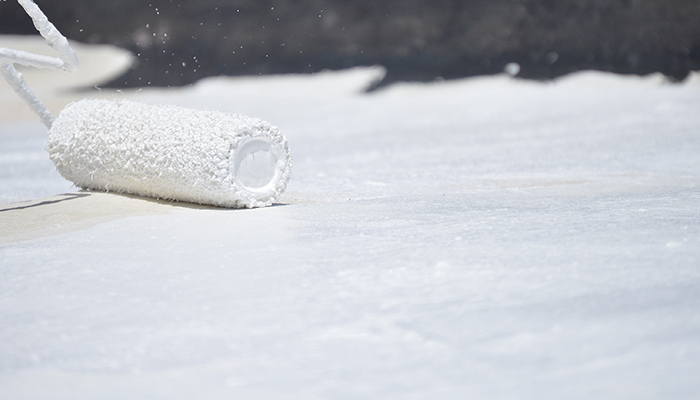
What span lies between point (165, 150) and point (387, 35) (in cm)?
629

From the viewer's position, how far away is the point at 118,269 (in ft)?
5.44

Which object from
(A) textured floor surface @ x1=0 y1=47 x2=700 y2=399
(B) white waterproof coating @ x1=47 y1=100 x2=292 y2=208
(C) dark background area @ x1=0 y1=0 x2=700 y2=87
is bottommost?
(A) textured floor surface @ x1=0 y1=47 x2=700 y2=399

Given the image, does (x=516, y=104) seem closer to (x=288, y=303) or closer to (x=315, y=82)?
(x=315, y=82)

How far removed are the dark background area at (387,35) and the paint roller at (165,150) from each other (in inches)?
211

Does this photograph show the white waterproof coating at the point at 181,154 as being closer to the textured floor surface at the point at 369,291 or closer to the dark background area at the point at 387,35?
the textured floor surface at the point at 369,291

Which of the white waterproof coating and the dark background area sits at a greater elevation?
the dark background area

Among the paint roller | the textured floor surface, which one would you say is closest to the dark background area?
the textured floor surface

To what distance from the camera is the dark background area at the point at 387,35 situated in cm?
731

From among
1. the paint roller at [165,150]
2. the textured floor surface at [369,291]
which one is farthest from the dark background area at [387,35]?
the paint roller at [165,150]

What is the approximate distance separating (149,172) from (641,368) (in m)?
1.74

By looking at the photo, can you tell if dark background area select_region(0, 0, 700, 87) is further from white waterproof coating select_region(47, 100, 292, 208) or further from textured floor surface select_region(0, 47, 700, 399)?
white waterproof coating select_region(47, 100, 292, 208)

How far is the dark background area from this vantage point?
7.31 metres

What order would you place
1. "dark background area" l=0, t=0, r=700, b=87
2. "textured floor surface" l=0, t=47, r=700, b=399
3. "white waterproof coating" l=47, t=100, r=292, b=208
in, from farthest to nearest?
"dark background area" l=0, t=0, r=700, b=87, "white waterproof coating" l=47, t=100, r=292, b=208, "textured floor surface" l=0, t=47, r=700, b=399

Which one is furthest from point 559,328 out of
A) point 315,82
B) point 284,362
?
point 315,82
